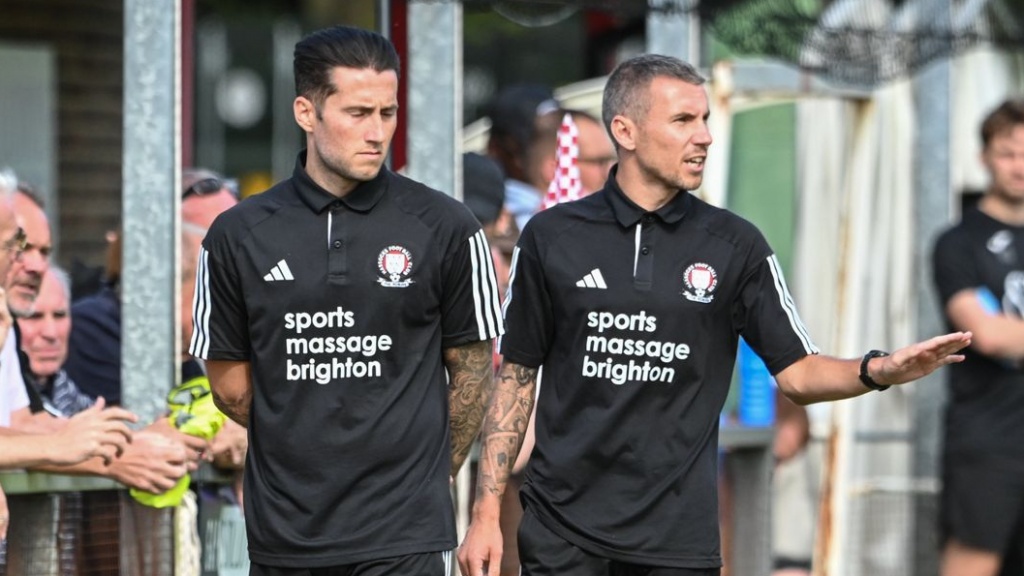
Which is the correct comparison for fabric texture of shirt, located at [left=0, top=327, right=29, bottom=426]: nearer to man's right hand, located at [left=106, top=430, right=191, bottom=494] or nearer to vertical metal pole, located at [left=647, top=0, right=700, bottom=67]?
man's right hand, located at [left=106, top=430, right=191, bottom=494]

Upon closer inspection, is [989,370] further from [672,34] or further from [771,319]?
[771,319]

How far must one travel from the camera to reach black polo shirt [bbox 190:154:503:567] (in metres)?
4.69

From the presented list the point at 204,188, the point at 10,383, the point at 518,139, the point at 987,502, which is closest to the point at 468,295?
the point at 10,383

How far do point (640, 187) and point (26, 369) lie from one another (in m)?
1.98

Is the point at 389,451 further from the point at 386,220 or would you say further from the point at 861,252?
the point at 861,252

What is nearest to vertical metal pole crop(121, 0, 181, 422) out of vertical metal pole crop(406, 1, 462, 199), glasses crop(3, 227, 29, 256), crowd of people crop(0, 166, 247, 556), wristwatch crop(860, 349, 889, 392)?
crowd of people crop(0, 166, 247, 556)

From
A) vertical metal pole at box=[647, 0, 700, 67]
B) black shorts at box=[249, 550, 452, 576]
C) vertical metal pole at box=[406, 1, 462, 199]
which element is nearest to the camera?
black shorts at box=[249, 550, 452, 576]

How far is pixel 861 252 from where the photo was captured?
9.02 metres

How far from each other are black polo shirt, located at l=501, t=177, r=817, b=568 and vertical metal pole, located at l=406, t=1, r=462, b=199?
4.84 ft

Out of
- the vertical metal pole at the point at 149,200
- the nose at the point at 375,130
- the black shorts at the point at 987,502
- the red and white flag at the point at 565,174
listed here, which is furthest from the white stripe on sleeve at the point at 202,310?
the black shorts at the point at 987,502

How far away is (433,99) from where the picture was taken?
660 cm

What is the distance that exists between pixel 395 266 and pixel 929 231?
5034 millimetres

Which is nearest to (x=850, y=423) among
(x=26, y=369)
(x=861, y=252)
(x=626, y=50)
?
(x=861, y=252)

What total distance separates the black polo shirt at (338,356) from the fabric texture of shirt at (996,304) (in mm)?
3599
